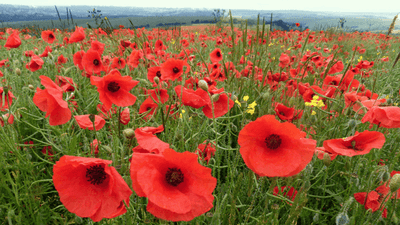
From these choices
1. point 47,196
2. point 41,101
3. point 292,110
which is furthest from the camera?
point 292,110

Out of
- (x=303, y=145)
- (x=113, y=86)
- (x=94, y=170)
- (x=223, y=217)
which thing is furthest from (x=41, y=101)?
(x=303, y=145)

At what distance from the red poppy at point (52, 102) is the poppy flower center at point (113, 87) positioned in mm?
262

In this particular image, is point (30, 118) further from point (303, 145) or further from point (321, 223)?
point (321, 223)

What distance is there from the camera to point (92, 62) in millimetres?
2141

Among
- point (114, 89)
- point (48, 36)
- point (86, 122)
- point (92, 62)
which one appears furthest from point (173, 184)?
point (48, 36)

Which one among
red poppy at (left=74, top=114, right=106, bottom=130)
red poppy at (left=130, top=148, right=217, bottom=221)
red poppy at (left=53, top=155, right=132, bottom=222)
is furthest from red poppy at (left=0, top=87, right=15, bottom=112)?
red poppy at (left=130, top=148, right=217, bottom=221)

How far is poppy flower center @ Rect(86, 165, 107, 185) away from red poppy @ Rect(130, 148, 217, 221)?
0.75 feet

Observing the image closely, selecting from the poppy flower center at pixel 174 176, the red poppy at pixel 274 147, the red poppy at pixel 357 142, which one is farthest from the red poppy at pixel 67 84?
the red poppy at pixel 357 142

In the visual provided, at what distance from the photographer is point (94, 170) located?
2.70 ft

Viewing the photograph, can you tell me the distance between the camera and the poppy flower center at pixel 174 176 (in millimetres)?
762

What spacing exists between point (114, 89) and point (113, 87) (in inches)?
0.6

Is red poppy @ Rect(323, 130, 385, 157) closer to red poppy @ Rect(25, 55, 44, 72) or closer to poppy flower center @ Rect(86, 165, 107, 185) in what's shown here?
poppy flower center @ Rect(86, 165, 107, 185)

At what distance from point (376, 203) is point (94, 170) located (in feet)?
4.12

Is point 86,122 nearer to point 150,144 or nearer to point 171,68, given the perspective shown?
point 150,144
